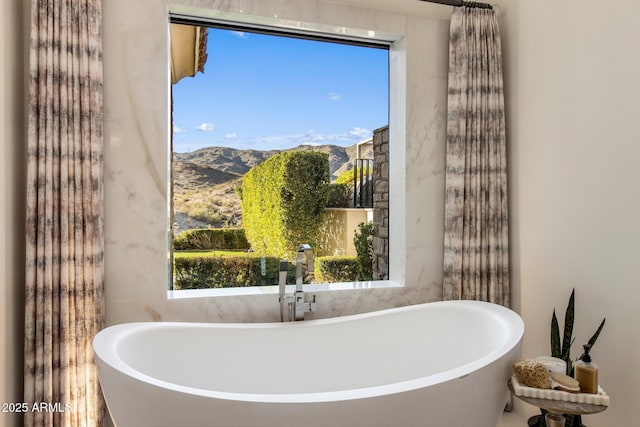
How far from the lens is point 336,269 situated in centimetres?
276

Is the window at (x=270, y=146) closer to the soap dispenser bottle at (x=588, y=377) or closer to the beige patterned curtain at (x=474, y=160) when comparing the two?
the beige patterned curtain at (x=474, y=160)

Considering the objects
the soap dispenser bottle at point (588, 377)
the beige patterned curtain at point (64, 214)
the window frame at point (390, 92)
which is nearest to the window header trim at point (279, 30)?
the window frame at point (390, 92)

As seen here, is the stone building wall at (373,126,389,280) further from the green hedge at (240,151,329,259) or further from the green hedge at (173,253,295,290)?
the green hedge at (173,253,295,290)

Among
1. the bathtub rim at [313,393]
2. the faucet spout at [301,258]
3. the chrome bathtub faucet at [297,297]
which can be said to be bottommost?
the bathtub rim at [313,393]

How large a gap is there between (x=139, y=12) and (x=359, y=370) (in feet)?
7.49

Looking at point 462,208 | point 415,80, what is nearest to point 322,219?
point 462,208

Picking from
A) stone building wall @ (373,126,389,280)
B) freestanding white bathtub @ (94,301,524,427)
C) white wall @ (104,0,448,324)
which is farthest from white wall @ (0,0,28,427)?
stone building wall @ (373,126,389,280)

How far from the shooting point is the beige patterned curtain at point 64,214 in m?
1.82

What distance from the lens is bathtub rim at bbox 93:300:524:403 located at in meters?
1.22

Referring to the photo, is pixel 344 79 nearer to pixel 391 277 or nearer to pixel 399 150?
pixel 399 150

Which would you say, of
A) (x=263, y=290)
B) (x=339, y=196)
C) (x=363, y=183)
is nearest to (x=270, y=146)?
(x=339, y=196)

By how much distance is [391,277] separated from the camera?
2666 mm

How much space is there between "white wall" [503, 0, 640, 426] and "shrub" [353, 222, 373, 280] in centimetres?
97

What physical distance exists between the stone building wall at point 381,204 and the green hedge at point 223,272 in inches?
25.3
